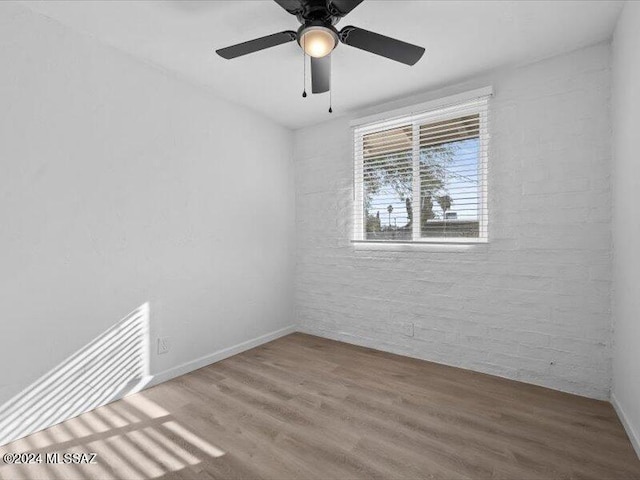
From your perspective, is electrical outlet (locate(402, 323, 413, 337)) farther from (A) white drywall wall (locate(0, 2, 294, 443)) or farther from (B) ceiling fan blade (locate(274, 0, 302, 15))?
(B) ceiling fan blade (locate(274, 0, 302, 15))

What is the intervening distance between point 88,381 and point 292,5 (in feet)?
8.18

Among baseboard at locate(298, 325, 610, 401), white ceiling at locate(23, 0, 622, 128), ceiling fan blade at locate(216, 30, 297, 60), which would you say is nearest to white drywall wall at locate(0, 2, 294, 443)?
white ceiling at locate(23, 0, 622, 128)

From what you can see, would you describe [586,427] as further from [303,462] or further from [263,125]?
[263,125]

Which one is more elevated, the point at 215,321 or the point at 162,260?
the point at 162,260

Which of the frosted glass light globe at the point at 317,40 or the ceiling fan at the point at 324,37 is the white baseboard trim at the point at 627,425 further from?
the frosted glass light globe at the point at 317,40

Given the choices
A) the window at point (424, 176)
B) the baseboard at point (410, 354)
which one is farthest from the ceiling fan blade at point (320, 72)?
the baseboard at point (410, 354)

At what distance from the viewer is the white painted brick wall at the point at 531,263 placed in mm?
2150

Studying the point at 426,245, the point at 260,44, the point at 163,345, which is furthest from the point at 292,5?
the point at 163,345

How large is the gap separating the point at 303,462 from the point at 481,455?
2.95ft

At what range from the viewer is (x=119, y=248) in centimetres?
221

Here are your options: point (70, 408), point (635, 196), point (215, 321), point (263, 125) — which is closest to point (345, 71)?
point (263, 125)

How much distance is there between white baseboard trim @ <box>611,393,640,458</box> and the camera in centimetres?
160

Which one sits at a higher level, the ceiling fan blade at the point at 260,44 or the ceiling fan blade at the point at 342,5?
the ceiling fan blade at the point at 342,5

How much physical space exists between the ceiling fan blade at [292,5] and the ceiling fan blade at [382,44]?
0.27 metres
